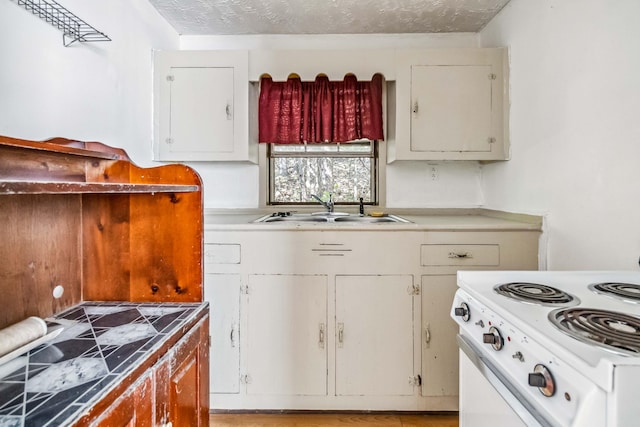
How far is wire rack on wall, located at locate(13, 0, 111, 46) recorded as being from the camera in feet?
3.99

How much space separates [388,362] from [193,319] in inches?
47.4

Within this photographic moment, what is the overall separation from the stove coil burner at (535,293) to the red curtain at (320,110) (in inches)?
57.2

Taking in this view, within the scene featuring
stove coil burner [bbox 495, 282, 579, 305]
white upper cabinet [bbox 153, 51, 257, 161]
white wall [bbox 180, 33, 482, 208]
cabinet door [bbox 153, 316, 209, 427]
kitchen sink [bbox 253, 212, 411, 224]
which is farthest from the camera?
white wall [bbox 180, 33, 482, 208]

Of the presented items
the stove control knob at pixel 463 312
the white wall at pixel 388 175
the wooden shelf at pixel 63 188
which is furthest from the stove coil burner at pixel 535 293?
the white wall at pixel 388 175

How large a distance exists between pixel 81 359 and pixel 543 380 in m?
0.98

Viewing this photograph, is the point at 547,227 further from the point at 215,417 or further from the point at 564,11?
the point at 215,417

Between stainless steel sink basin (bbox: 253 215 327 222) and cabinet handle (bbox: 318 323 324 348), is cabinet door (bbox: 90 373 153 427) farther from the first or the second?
stainless steel sink basin (bbox: 253 215 327 222)

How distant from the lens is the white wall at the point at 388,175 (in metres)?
2.44

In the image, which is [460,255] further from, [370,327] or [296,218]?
[296,218]

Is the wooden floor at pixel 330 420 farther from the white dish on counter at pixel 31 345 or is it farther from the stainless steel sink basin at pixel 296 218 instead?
the white dish on counter at pixel 31 345

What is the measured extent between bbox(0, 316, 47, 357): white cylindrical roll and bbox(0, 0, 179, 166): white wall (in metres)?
0.75

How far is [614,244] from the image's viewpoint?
1336mm

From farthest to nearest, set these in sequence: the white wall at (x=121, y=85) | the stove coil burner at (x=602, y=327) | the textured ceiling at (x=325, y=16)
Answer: the textured ceiling at (x=325, y=16)
the white wall at (x=121, y=85)
the stove coil burner at (x=602, y=327)

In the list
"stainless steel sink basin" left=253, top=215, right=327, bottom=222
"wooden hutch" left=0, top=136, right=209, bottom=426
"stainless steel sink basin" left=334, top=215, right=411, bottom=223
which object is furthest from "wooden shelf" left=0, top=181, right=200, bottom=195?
"stainless steel sink basin" left=334, top=215, right=411, bottom=223
